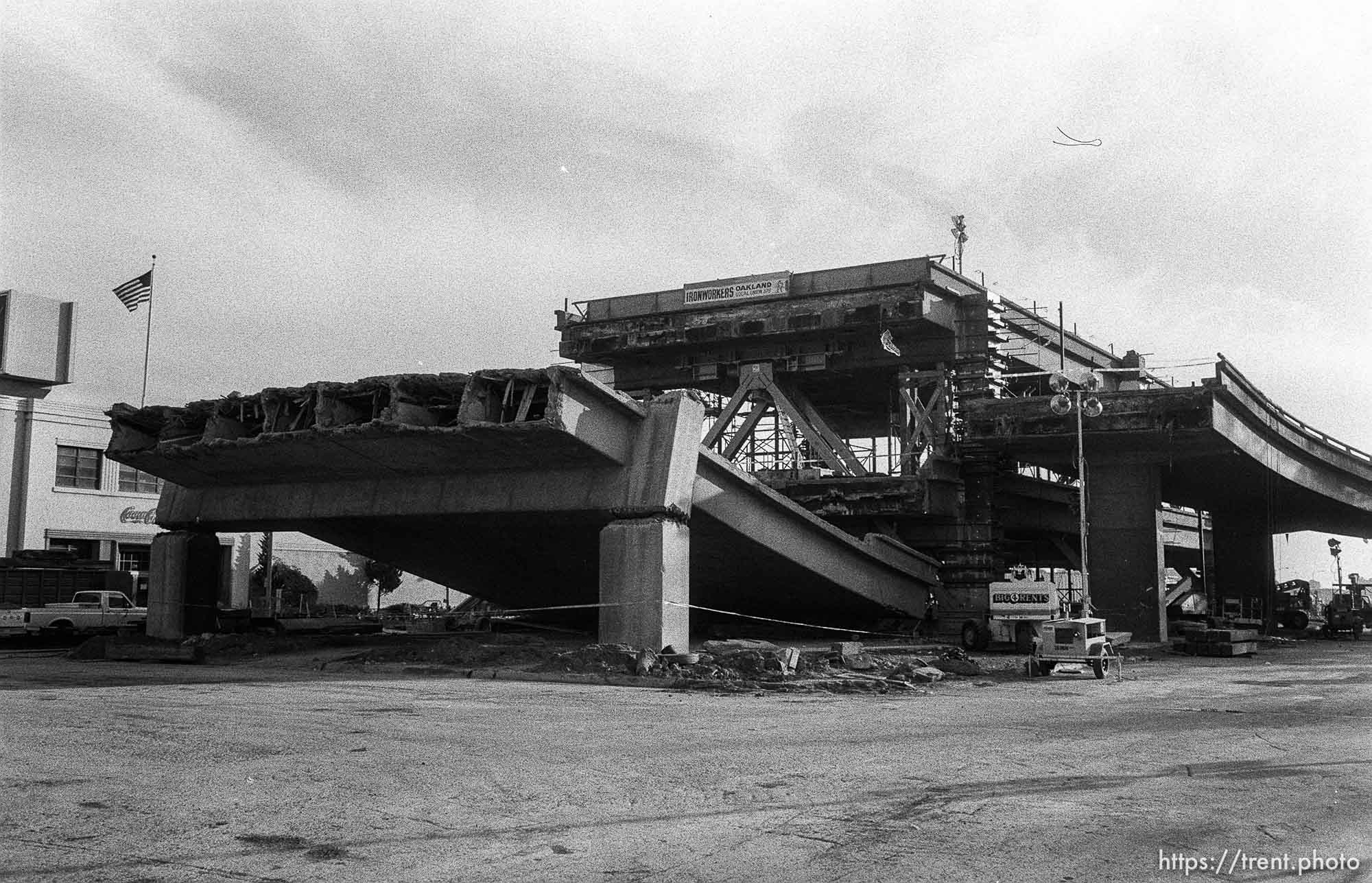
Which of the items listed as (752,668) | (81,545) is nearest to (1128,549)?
(752,668)

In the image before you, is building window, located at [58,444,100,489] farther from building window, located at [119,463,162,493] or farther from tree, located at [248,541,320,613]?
tree, located at [248,541,320,613]

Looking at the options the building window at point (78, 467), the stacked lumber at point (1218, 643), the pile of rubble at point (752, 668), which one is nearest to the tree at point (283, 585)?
the building window at point (78, 467)

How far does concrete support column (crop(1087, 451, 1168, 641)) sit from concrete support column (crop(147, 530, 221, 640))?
31730mm

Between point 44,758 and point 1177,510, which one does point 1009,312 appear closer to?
point 1177,510

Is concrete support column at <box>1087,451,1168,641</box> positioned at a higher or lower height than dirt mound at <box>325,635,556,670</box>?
higher

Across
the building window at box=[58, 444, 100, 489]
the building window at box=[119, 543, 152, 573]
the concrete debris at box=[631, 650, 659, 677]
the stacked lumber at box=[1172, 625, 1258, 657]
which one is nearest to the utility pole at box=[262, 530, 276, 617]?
the building window at box=[119, 543, 152, 573]

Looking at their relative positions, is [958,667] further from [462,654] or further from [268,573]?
[268,573]

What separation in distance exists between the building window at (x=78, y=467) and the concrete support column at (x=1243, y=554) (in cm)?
5945

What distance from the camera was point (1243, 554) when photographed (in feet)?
217

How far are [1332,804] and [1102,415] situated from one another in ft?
111

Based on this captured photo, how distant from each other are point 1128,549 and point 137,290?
136ft

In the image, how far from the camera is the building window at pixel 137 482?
59841 millimetres

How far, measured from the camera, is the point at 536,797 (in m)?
10.6

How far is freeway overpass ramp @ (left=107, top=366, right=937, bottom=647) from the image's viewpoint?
26.7 m
